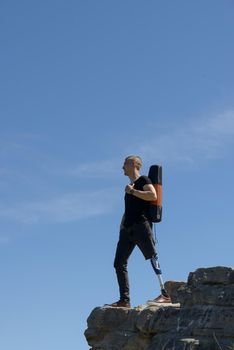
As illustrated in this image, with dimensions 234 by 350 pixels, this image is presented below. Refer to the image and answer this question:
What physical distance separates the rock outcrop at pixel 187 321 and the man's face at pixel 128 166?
214 cm

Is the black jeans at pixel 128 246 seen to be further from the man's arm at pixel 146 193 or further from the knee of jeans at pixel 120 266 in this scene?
the man's arm at pixel 146 193

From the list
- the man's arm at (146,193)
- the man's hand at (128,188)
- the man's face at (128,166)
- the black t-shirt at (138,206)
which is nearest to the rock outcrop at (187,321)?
the black t-shirt at (138,206)

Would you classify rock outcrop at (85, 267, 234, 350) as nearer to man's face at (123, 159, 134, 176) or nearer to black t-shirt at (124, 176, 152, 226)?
black t-shirt at (124, 176, 152, 226)

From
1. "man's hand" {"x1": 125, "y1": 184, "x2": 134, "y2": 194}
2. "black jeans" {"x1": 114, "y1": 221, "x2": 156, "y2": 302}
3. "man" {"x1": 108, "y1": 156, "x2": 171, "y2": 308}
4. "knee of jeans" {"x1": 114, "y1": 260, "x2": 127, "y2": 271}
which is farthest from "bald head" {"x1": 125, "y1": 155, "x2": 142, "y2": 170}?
"knee of jeans" {"x1": 114, "y1": 260, "x2": 127, "y2": 271}

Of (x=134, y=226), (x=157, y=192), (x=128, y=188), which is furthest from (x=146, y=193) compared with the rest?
(x=134, y=226)

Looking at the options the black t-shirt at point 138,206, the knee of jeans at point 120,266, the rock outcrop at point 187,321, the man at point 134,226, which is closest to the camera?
the rock outcrop at point 187,321

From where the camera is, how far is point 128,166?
36.3 ft

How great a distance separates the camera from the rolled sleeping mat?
35.8 feet

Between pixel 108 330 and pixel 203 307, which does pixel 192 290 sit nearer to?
pixel 203 307

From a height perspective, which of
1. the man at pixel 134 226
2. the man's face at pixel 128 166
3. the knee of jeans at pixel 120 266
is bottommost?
the knee of jeans at pixel 120 266

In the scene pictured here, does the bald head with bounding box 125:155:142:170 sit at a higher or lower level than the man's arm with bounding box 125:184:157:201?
higher

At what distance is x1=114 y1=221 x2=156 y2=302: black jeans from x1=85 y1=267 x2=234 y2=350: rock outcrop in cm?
46

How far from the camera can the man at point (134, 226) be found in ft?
35.1

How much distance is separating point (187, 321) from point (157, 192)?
2.73m
